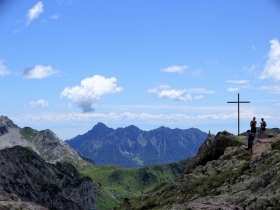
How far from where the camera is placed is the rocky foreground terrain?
31.3 meters

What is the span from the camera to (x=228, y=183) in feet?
135

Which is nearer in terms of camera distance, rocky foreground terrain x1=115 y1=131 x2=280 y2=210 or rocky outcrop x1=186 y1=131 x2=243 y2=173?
rocky foreground terrain x1=115 y1=131 x2=280 y2=210

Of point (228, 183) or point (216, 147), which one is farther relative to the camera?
point (216, 147)

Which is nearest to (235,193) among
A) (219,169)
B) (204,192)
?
(204,192)

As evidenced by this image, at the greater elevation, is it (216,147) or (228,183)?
(216,147)

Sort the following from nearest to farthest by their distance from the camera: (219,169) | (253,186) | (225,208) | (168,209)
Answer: (225,208) < (253,186) < (168,209) < (219,169)

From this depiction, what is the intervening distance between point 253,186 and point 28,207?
990 inches

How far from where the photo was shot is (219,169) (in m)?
48.0

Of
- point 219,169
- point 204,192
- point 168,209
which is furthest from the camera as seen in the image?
point 219,169

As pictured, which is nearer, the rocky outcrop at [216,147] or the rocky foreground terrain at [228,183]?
the rocky foreground terrain at [228,183]

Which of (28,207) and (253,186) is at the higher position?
(253,186)

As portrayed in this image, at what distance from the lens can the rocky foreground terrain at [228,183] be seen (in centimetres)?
3130

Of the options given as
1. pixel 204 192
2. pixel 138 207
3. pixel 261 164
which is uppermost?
pixel 261 164

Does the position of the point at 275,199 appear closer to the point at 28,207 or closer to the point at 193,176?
the point at 193,176
